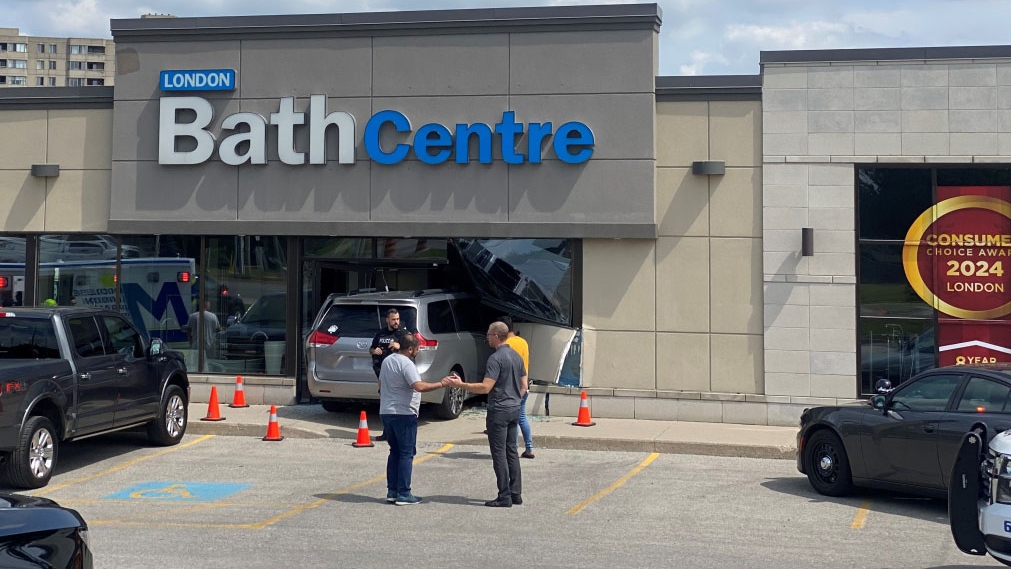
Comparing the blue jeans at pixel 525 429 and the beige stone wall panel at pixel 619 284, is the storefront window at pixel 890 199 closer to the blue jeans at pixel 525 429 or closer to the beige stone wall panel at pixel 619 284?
the beige stone wall panel at pixel 619 284

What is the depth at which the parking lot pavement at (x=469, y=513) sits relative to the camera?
27.7 feet

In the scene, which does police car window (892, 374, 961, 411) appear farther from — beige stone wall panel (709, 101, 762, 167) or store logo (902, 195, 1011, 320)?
beige stone wall panel (709, 101, 762, 167)

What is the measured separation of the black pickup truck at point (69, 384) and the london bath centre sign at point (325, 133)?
4650 mm

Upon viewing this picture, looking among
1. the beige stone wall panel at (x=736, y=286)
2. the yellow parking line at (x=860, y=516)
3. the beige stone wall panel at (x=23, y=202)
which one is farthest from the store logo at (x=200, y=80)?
the yellow parking line at (x=860, y=516)

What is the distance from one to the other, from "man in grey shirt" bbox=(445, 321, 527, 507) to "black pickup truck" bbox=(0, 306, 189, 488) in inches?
177

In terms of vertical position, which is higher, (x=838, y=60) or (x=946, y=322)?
(x=838, y=60)

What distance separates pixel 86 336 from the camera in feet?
41.5

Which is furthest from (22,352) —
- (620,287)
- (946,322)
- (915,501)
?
(946,322)

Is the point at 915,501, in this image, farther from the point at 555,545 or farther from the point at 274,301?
the point at 274,301

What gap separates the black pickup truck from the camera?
1113 centimetres

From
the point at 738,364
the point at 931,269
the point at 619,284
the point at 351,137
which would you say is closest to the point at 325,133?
the point at 351,137

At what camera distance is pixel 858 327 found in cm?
1608

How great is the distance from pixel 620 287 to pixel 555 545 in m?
8.36

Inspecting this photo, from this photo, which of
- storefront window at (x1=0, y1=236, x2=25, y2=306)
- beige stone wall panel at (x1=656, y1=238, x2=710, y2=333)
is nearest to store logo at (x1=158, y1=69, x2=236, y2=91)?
storefront window at (x1=0, y1=236, x2=25, y2=306)
